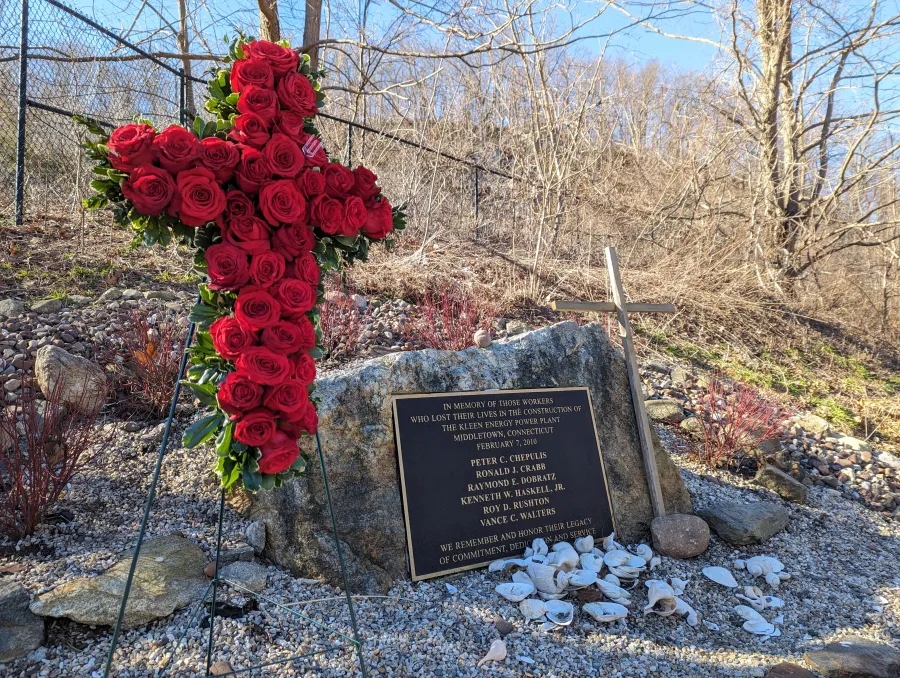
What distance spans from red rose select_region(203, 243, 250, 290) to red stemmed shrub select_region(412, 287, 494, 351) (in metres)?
3.23

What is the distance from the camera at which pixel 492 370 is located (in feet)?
11.6

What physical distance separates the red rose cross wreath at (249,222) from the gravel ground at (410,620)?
81 cm

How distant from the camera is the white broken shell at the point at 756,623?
2.83m

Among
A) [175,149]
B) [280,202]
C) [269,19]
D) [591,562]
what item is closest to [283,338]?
[280,202]

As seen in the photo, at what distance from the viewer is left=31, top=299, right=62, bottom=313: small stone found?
4945 mm

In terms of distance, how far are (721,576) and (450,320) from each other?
3169mm

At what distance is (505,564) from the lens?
10.0ft

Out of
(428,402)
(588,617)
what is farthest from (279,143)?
(588,617)

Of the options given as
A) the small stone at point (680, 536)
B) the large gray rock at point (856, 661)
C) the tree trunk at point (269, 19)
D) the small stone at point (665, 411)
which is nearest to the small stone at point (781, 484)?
the small stone at point (665, 411)

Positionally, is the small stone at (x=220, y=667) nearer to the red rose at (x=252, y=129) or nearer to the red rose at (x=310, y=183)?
the red rose at (x=310, y=183)

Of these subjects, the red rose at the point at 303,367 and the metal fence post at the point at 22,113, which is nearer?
the red rose at the point at 303,367

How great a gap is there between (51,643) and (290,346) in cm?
151

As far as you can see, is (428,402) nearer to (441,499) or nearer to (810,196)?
(441,499)

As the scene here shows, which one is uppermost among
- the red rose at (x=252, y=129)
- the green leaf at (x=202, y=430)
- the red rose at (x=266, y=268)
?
the red rose at (x=252, y=129)
